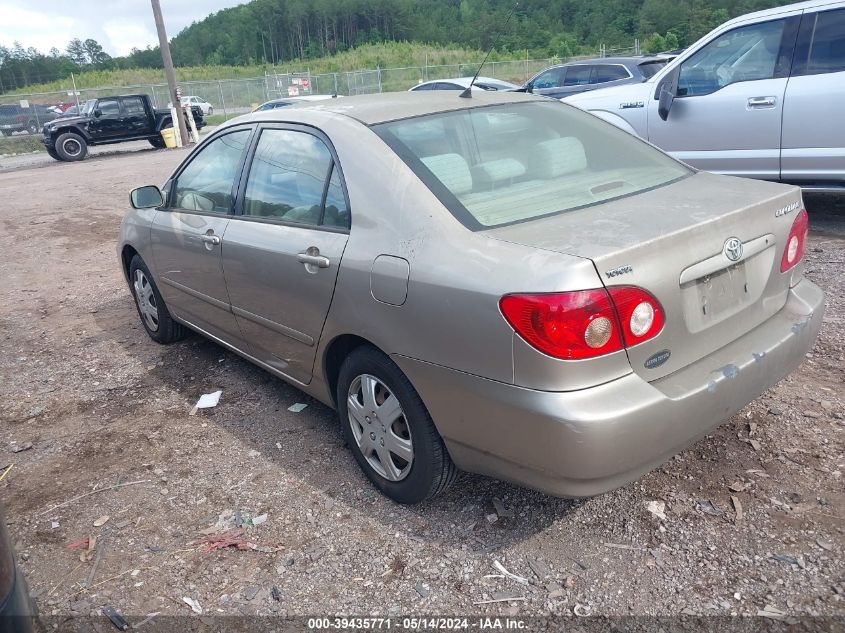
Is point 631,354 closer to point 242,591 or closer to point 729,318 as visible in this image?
point 729,318

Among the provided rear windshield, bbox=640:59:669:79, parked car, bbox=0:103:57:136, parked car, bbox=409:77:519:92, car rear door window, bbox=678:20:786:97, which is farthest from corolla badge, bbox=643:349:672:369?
parked car, bbox=0:103:57:136

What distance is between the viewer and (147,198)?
4.53 metres

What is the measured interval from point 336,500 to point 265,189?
157cm

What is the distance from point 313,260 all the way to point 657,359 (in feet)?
4.84

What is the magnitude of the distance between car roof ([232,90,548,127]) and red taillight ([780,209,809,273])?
140cm

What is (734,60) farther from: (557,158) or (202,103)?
(202,103)

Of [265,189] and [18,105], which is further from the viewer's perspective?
[18,105]

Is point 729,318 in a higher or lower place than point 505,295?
lower

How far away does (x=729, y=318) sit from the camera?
258 centimetres

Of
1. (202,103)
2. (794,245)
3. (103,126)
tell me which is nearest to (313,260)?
(794,245)

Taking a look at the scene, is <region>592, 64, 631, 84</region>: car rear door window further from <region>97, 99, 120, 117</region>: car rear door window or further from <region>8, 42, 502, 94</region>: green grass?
<region>8, 42, 502, 94</region>: green grass

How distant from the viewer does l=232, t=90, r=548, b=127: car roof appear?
128 inches

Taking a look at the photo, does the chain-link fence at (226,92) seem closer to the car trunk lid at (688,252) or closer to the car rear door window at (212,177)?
the car rear door window at (212,177)

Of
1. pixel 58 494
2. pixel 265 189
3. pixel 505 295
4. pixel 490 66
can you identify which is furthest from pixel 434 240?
pixel 490 66
